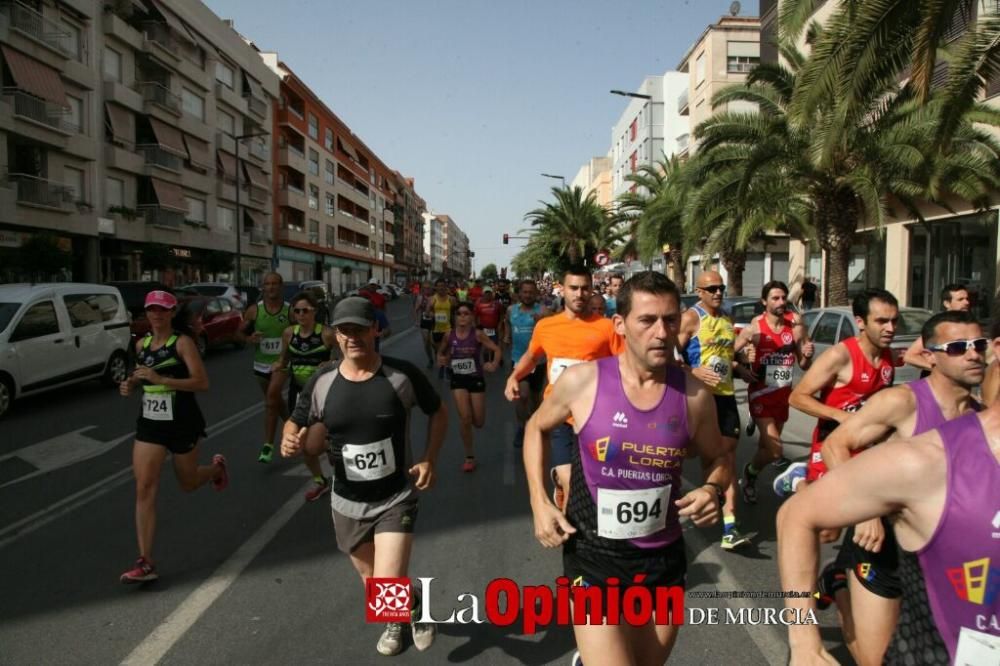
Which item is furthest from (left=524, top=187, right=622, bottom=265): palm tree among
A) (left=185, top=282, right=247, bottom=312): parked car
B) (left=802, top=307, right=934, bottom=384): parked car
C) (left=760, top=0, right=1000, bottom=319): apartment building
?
(left=802, top=307, right=934, bottom=384): parked car

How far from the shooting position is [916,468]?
5.55 ft

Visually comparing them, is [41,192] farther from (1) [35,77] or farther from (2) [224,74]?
(2) [224,74]

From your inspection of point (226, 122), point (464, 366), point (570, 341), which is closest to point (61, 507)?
point (464, 366)

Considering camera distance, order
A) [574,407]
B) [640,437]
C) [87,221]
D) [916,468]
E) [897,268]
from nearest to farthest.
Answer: [916,468], [640,437], [574,407], [897,268], [87,221]

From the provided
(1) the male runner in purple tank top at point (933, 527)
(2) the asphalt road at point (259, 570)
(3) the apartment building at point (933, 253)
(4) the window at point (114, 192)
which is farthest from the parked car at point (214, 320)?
(4) the window at point (114, 192)

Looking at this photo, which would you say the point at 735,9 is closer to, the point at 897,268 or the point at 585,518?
the point at 897,268

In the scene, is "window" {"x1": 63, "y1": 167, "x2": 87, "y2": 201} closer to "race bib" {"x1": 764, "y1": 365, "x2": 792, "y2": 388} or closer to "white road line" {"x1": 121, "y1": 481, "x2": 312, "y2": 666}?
"white road line" {"x1": 121, "y1": 481, "x2": 312, "y2": 666}

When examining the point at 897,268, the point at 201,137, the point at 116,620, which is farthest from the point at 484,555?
the point at 201,137

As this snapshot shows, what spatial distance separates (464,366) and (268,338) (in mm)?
2008

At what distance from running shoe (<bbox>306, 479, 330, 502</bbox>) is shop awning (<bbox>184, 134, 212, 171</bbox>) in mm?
36002

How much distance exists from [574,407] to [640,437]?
0.92ft

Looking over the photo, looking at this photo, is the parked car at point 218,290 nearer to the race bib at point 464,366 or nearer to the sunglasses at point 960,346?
the race bib at point 464,366

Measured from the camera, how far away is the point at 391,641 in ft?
11.1

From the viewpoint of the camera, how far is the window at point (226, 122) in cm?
4199
